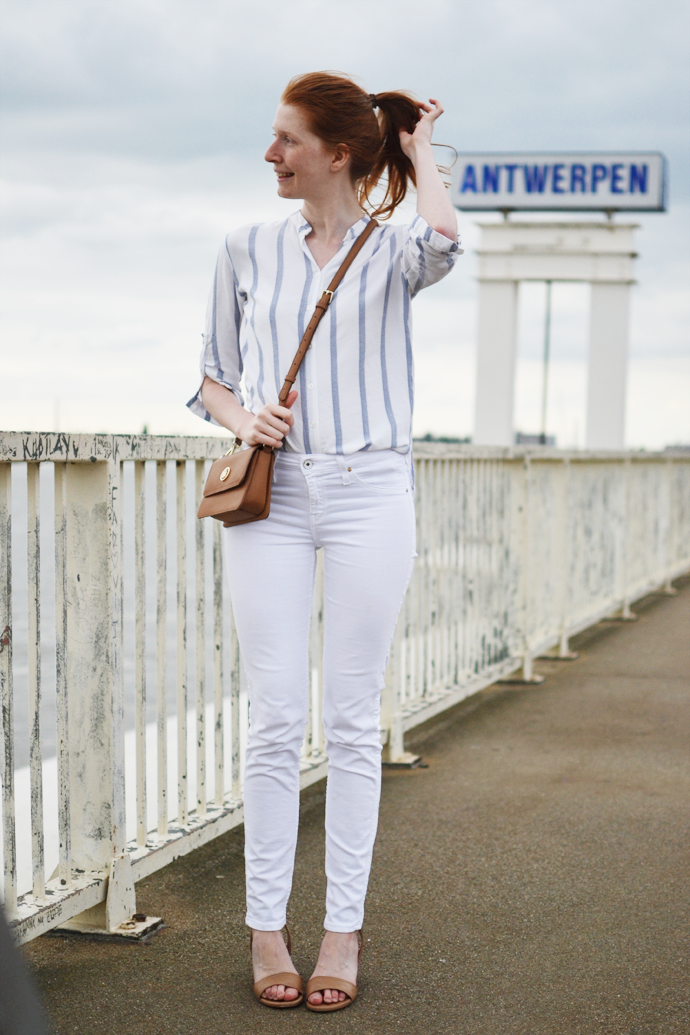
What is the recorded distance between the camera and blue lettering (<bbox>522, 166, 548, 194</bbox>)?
2669 cm

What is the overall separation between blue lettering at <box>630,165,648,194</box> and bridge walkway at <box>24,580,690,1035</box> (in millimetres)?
23298

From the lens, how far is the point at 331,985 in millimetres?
2527

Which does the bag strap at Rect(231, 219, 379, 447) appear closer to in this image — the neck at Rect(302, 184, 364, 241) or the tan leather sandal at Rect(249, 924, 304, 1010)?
the neck at Rect(302, 184, 364, 241)

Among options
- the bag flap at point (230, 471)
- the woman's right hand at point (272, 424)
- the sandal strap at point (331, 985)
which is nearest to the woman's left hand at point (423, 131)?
the woman's right hand at point (272, 424)

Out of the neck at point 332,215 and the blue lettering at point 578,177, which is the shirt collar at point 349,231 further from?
the blue lettering at point 578,177

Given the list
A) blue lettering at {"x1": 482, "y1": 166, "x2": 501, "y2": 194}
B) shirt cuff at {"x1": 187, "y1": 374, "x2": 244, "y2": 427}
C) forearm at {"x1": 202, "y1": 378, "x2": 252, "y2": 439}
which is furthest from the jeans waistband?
blue lettering at {"x1": 482, "y1": 166, "x2": 501, "y2": 194}

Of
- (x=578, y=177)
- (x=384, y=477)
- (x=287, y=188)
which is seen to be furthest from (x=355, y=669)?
(x=578, y=177)

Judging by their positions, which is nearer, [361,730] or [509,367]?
[361,730]

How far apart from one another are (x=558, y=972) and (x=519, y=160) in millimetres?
26130

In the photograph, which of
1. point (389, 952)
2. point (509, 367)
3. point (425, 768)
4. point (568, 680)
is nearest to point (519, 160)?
point (509, 367)

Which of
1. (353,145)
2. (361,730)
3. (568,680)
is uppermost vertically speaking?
(353,145)

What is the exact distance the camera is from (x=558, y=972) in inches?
107

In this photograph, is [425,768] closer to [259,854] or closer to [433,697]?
[433,697]

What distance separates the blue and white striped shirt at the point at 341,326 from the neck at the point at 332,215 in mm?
27
